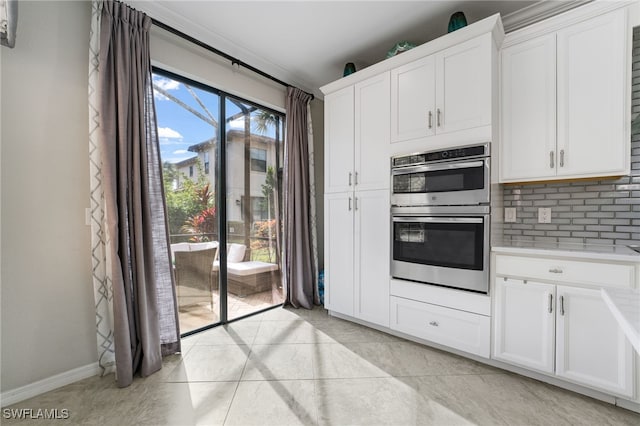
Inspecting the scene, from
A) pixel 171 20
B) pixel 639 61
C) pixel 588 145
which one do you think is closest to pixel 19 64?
pixel 171 20

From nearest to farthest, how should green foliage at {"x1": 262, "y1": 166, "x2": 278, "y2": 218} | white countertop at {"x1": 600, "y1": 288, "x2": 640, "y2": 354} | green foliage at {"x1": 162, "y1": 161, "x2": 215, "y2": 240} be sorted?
white countertop at {"x1": 600, "y1": 288, "x2": 640, "y2": 354} < green foliage at {"x1": 162, "y1": 161, "x2": 215, "y2": 240} < green foliage at {"x1": 262, "y1": 166, "x2": 278, "y2": 218}

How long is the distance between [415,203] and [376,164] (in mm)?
530

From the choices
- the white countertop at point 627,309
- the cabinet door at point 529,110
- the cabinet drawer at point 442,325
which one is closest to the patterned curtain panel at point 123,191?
the cabinet drawer at point 442,325

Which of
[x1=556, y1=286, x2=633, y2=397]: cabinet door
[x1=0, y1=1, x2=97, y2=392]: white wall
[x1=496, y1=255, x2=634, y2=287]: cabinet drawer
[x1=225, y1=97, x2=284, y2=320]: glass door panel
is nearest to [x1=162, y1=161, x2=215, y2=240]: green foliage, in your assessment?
[x1=225, y1=97, x2=284, y2=320]: glass door panel

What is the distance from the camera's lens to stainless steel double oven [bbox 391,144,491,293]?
2.00m

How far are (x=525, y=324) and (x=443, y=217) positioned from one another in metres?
0.87

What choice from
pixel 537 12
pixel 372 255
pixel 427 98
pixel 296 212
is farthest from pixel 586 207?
pixel 296 212

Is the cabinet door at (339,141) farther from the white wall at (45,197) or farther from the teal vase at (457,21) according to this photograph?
the white wall at (45,197)

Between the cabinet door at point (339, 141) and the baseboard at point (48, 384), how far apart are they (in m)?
2.38

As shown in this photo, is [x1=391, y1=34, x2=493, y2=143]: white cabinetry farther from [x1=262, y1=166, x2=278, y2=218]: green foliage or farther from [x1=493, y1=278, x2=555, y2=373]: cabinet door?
[x1=262, y1=166, x2=278, y2=218]: green foliage

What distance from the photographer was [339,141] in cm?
286

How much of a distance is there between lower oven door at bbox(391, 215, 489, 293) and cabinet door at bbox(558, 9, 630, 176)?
720 mm

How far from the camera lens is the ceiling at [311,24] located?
2135 mm

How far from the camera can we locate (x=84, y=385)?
1.81 metres
